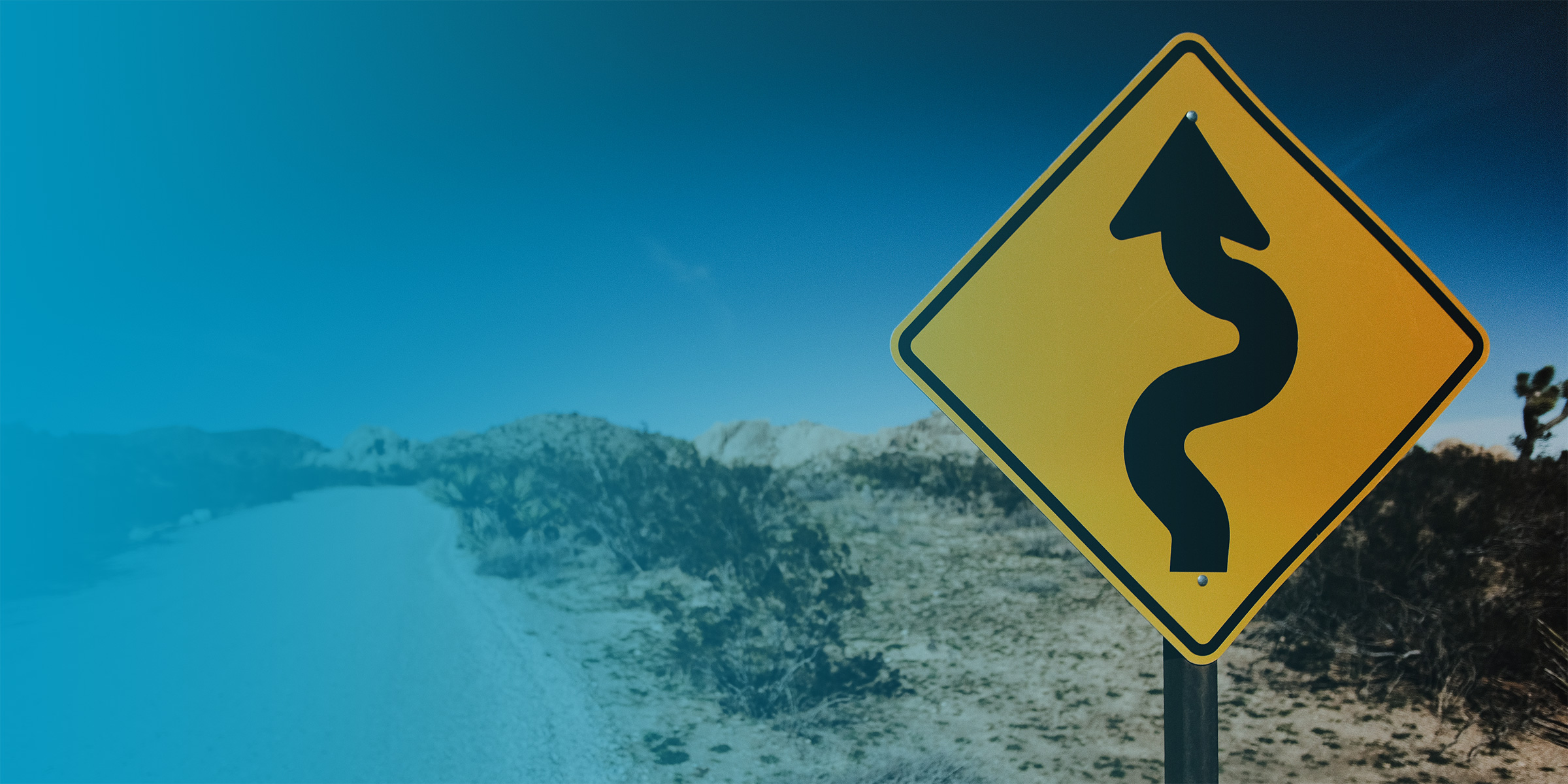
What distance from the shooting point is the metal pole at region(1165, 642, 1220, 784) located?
1396mm

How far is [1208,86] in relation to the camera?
150 centimetres

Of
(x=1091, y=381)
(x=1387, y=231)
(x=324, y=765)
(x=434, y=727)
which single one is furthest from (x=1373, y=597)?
(x=324, y=765)

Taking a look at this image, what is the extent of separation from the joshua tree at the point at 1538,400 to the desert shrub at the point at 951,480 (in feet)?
17.1

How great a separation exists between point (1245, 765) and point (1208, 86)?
3.85m

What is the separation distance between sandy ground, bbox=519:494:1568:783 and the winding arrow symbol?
283 cm

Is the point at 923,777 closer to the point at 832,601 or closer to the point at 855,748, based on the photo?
the point at 855,748

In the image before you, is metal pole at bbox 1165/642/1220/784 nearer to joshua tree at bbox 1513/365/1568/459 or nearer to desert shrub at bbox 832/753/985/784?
desert shrub at bbox 832/753/985/784

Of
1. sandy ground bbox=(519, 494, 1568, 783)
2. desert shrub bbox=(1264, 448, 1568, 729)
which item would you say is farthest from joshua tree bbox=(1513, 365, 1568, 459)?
sandy ground bbox=(519, 494, 1568, 783)

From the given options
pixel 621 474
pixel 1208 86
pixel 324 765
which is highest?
pixel 1208 86

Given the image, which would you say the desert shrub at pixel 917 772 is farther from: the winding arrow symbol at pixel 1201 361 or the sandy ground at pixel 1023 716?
the winding arrow symbol at pixel 1201 361

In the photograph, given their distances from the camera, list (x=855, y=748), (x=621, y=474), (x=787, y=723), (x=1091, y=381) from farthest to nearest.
Result: 1. (x=621, y=474)
2. (x=787, y=723)
3. (x=855, y=748)
4. (x=1091, y=381)

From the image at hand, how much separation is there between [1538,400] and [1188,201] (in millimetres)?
9809

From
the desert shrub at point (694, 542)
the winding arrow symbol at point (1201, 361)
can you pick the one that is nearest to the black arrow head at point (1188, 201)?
the winding arrow symbol at point (1201, 361)

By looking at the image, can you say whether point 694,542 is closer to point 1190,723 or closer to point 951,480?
point 1190,723
